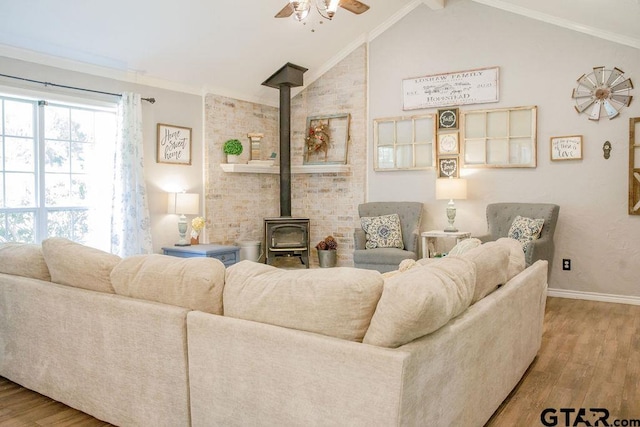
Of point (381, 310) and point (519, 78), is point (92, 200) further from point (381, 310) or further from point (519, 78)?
point (519, 78)

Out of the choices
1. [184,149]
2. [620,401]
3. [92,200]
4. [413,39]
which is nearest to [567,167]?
[413,39]

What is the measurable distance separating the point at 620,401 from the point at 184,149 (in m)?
5.11

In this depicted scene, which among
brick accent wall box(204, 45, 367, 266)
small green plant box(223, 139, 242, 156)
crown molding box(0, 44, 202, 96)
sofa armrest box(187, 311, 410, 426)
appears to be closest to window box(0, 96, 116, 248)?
crown molding box(0, 44, 202, 96)

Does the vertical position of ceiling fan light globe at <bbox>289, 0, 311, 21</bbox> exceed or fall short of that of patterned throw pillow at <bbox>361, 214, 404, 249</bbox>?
it exceeds it

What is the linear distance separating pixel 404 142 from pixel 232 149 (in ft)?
7.52

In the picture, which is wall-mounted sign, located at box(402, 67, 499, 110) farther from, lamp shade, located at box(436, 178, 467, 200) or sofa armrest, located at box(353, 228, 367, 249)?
sofa armrest, located at box(353, 228, 367, 249)

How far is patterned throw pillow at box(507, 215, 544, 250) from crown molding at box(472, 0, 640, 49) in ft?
6.76

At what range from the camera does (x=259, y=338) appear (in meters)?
1.88

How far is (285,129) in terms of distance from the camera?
709cm

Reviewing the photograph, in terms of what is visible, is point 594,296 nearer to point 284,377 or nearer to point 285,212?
point 285,212

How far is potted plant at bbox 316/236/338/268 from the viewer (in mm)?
6953

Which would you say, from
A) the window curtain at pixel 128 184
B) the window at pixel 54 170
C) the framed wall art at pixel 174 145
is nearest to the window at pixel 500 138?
the framed wall art at pixel 174 145

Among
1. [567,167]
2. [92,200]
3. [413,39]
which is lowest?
[92,200]

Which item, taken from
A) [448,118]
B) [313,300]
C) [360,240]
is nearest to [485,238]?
[360,240]
